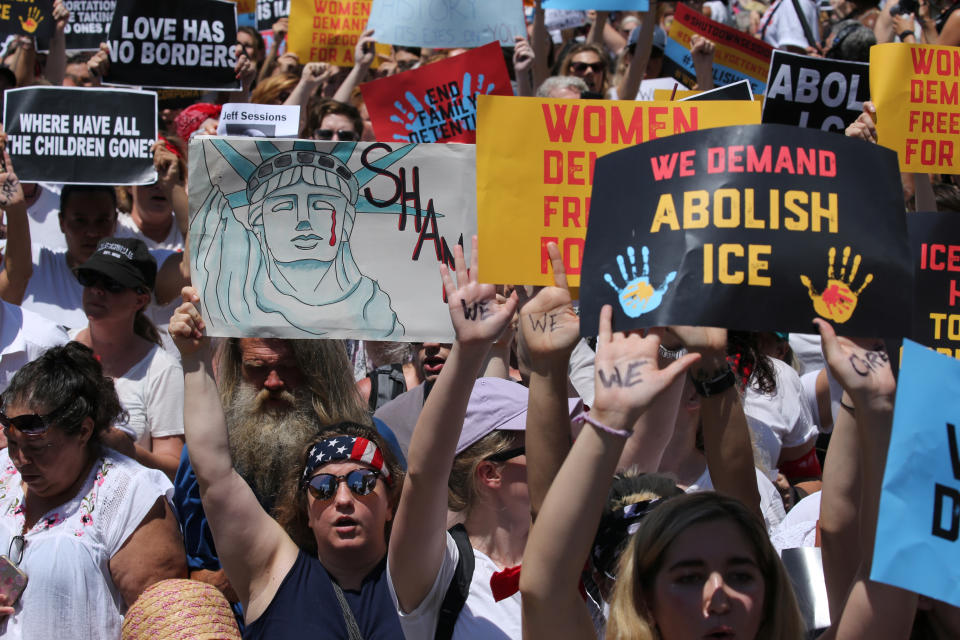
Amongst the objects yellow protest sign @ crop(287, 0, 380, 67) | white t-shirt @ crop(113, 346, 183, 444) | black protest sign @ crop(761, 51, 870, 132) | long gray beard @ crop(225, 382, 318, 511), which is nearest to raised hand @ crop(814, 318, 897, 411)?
long gray beard @ crop(225, 382, 318, 511)

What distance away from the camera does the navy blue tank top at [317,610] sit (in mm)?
3326

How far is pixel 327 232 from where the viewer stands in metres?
3.78

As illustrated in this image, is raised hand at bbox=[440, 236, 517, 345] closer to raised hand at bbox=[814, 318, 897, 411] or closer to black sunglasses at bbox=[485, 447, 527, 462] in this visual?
black sunglasses at bbox=[485, 447, 527, 462]

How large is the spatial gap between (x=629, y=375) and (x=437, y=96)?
371cm

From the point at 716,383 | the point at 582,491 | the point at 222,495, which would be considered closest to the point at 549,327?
the point at 716,383

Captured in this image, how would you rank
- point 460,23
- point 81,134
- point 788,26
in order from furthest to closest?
point 788,26
point 460,23
point 81,134

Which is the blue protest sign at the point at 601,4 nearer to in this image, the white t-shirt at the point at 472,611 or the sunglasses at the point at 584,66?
the sunglasses at the point at 584,66

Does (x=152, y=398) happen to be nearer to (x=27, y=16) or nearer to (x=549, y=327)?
(x=549, y=327)

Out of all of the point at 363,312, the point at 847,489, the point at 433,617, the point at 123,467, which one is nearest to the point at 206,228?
the point at 363,312

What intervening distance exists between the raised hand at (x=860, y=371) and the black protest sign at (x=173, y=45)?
544 centimetres

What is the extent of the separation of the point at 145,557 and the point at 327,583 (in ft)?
2.74

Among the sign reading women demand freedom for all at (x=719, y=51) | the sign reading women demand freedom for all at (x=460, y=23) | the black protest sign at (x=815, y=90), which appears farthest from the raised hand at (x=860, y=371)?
the sign reading women demand freedom for all at (x=719, y=51)

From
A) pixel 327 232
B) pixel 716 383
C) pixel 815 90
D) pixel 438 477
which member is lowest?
pixel 438 477

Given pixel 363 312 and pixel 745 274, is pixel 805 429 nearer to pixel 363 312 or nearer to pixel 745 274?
pixel 363 312
